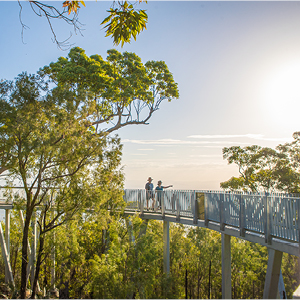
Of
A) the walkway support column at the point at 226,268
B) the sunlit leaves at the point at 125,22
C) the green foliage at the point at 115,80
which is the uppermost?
the green foliage at the point at 115,80

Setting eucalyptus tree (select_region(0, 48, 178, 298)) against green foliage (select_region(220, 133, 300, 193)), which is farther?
green foliage (select_region(220, 133, 300, 193))

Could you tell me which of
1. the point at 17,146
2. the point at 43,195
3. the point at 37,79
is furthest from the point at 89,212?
the point at 37,79

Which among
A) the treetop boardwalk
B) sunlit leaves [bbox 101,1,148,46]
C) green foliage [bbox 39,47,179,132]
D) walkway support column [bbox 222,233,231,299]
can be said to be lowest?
walkway support column [bbox 222,233,231,299]

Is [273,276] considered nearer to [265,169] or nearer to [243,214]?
[243,214]

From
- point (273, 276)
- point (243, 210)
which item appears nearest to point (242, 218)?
point (243, 210)

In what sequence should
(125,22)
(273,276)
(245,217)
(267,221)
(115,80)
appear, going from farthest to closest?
(115,80) < (245,217) < (273,276) < (267,221) < (125,22)

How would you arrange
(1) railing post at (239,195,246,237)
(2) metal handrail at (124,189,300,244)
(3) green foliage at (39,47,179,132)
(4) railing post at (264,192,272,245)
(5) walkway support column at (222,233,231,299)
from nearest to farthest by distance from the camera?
1. (2) metal handrail at (124,189,300,244)
2. (4) railing post at (264,192,272,245)
3. (1) railing post at (239,195,246,237)
4. (5) walkway support column at (222,233,231,299)
5. (3) green foliage at (39,47,179,132)

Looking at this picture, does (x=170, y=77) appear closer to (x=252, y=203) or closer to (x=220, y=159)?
(x=220, y=159)

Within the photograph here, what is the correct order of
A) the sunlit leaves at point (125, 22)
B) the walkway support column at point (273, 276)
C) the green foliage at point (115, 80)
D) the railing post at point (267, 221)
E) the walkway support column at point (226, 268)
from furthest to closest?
the green foliage at point (115, 80) < the walkway support column at point (226, 268) < the walkway support column at point (273, 276) < the railing post at point (267, 221) < the sunlit leaves at point (125, 22)

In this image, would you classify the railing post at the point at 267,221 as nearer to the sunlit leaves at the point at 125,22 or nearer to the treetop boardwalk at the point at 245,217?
the treetop boardwalk at the point at 245,217

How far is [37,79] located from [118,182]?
5732 millimetres

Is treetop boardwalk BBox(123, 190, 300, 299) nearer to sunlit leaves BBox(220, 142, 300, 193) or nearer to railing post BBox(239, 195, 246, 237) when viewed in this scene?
railing post BBox(239, 195, 246, 237)

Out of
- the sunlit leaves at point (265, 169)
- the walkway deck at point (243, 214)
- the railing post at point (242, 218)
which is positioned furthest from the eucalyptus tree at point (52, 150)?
the sunlit leaves at point (265, 169)

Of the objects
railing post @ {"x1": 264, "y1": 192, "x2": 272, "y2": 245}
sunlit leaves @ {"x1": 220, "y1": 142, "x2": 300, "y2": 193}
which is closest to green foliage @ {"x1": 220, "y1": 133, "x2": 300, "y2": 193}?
sunlit leaves @ {"x1": 220, "y1": 142, "x2": 300, "y2": 193}
